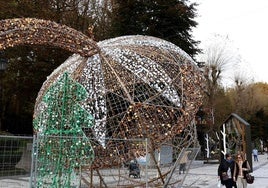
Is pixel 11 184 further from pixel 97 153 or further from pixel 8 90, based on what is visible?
pixel 8 90

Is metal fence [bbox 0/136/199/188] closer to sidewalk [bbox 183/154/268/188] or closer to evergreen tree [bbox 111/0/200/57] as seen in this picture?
sidewalk [bbox 183/154/268/188]

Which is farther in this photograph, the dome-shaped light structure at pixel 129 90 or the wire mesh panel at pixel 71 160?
the dome-shaped light structure at pixel 129 90

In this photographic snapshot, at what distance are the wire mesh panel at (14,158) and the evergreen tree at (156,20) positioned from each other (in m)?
17.6

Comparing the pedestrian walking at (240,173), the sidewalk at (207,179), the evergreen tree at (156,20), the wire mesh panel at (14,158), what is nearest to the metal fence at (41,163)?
the wire mesh panel at (14,158)

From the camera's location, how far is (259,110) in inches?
2228

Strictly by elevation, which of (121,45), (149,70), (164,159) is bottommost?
(164,159)

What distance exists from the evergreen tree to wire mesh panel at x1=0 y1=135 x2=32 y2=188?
57.8 ft

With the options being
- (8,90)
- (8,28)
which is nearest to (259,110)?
(8,90)

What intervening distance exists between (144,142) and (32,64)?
555 inches

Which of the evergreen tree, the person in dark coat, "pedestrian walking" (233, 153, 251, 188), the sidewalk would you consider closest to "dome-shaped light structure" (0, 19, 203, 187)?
the person in dark coat

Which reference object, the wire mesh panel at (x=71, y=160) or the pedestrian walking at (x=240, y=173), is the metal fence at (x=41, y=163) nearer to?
the wire mesh panel at (x=71, y=160)

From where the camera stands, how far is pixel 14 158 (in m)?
6.64

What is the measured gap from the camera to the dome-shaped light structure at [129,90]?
7.77 meters

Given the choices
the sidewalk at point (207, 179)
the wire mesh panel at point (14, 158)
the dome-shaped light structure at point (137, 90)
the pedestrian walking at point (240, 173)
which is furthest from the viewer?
the sidewalk at point (207, 179)
